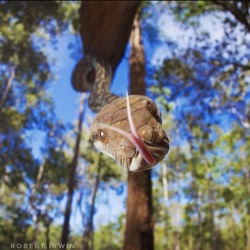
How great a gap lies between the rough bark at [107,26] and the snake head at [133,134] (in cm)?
252

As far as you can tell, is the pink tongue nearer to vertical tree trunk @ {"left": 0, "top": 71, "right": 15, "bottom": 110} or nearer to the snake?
the snake

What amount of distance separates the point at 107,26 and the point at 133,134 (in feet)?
10.3

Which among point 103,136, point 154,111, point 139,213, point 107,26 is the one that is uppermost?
point 107,26

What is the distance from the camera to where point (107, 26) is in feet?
14.0

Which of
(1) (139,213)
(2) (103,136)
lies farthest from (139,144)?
(1) (139,213)

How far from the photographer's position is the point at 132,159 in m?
1.61

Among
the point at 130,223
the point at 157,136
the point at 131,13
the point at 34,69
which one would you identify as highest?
the point at 34,69

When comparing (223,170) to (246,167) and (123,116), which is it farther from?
(123,116)

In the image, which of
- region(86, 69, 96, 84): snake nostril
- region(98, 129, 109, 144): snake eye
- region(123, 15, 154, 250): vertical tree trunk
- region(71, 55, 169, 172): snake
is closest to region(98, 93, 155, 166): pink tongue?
region(71, 55, 169, 172): snake

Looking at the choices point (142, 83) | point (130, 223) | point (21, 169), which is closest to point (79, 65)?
point (142, 83)

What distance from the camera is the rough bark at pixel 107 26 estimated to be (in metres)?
4.13

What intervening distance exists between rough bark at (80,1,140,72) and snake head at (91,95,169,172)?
99.4 inches

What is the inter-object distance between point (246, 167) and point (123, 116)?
18.4 meters

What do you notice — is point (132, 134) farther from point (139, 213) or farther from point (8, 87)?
point (8, 87)
